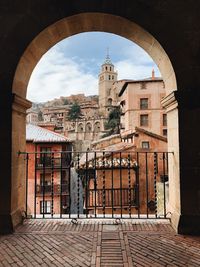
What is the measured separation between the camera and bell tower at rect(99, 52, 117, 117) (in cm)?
7350

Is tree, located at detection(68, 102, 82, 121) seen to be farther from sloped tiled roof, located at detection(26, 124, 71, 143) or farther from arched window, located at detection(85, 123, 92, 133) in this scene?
sloped tiled roof, located at detection(26, 124, 71, 143)

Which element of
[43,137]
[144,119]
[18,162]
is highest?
[144,119]

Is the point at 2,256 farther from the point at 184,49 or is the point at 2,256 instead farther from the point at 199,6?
the point at 199,6

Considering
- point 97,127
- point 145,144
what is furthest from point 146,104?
point 97,127

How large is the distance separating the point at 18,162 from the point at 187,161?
2867 mm

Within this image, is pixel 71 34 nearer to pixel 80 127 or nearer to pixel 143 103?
pixel 143 103

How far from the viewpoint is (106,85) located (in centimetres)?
7856

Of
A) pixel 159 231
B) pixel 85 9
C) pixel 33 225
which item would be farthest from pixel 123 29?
pixel 33 225

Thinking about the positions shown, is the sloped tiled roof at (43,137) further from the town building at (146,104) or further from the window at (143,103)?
the window at (143,103)

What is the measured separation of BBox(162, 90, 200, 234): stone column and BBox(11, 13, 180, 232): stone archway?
0.07m

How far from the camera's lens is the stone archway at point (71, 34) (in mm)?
3527

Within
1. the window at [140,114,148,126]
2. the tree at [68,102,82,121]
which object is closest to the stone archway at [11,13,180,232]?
the window at [140,114,148,126]

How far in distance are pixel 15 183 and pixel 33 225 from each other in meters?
0.78

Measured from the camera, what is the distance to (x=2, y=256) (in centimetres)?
262
